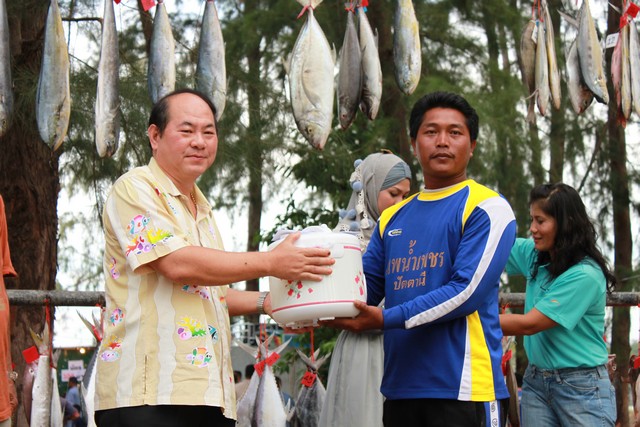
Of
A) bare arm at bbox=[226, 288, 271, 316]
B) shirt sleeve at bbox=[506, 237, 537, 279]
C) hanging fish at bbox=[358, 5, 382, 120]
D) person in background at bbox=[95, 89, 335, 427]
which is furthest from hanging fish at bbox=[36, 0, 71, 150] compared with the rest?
shirt sleeve at bbox=[506, 237, 537, 279]

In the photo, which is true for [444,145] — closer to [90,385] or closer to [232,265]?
[232,265]

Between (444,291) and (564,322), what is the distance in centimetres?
120

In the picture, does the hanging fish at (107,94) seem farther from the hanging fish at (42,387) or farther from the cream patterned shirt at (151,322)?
the cream patterned shirt at (151,322)

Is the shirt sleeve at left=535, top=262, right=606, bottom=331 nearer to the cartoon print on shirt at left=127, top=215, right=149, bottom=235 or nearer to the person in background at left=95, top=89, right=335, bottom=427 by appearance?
the person in background at left=95, top=89, right=335, bottom=427

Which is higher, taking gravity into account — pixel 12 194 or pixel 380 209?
pixel 12 194

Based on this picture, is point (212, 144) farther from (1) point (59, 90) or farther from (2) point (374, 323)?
A: (1) point (59, 90)

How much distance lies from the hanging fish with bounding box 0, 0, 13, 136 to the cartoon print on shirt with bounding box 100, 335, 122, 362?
6.45 feet

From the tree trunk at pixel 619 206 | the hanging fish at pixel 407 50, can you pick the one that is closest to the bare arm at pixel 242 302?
the hanging fish at pixel 407 50

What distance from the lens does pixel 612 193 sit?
10.8 m

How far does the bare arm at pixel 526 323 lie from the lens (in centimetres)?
365

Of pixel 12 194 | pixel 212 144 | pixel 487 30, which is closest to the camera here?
pixel 212 144

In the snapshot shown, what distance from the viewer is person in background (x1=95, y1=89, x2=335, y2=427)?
8.47 ft

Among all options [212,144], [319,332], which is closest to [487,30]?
[319,332]

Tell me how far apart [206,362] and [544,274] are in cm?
186
